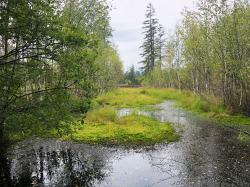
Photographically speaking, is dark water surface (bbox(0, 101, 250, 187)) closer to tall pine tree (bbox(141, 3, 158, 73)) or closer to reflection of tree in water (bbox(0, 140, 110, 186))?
reflection of tree in water (bbox(0, 140, 110, 186))

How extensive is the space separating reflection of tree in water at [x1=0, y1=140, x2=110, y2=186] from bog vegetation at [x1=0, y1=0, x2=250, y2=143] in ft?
4.04

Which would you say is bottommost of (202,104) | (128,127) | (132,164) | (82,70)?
Result: (132,164)

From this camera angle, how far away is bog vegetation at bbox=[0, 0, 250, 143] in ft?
35.6

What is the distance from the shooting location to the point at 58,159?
16031 millimetres

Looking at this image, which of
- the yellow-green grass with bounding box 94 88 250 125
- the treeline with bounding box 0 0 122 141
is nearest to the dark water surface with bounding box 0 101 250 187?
the treeline with bounding box 0 0 122 141

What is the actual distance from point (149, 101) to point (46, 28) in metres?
34.4

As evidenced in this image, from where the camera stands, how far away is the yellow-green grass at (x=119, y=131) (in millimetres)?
19531

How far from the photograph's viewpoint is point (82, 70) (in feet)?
A: 38.6

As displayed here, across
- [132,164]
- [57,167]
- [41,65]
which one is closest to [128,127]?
[132,164]

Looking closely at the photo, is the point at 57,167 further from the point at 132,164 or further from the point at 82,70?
the point at 82,70

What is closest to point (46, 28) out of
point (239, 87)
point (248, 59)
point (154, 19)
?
point (248, 59)

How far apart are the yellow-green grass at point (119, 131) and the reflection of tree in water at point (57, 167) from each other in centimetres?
156

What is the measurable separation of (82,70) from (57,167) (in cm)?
541

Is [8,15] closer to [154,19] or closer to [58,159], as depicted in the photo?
[58,159]
